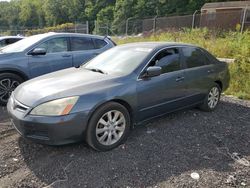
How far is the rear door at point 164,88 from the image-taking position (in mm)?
4164

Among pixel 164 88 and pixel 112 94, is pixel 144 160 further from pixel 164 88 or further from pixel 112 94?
pixel 164 88

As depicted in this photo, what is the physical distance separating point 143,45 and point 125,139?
1796 mm

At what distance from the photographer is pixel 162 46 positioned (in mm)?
4629

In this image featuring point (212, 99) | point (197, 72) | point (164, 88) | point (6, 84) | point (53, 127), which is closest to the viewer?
point (53, 127)

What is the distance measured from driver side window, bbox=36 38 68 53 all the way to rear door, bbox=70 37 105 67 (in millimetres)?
194

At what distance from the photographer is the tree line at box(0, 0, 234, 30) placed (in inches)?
1766

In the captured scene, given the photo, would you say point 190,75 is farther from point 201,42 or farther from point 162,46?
point 201,42

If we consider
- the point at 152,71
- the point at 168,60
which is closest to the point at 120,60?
the point at 152,71

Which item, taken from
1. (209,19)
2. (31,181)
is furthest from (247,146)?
(209,19)

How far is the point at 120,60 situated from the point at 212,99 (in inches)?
92.0

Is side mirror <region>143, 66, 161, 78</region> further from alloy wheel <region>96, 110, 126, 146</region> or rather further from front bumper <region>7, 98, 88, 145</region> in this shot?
front bumper <region>7, 98, 88, 145</region>

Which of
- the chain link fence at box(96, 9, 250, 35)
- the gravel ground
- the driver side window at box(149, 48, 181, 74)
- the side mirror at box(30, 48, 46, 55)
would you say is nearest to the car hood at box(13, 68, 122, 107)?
the gravel ground

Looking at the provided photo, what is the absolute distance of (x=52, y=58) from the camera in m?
6.49

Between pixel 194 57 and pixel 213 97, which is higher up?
pixel 194 57
